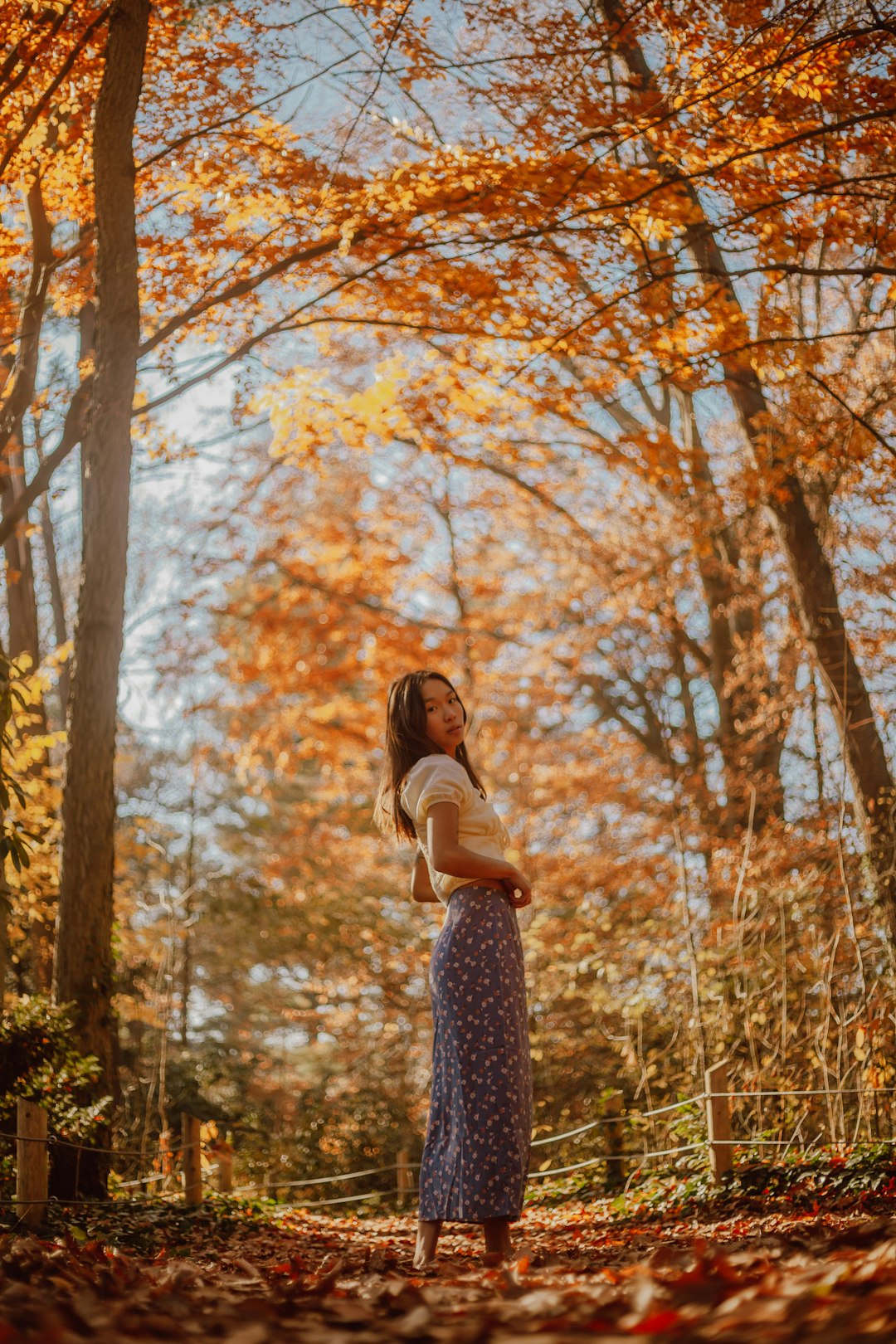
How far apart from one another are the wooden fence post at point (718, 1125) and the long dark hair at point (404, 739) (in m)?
2.60

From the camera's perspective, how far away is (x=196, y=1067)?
12.3 m

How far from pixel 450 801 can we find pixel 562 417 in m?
4.62

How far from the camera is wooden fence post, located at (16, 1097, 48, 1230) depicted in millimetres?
4230

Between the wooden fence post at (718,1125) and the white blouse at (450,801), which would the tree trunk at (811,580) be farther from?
the white blouse at (450,801)

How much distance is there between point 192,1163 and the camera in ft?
19.5

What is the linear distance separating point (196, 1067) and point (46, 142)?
9452 millimetres

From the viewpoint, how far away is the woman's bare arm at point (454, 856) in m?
3.21

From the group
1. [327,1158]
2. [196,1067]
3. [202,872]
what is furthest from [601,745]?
[202,872]

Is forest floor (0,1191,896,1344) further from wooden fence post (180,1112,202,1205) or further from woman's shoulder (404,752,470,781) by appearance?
wooden fence post (180,1112,202,1205)

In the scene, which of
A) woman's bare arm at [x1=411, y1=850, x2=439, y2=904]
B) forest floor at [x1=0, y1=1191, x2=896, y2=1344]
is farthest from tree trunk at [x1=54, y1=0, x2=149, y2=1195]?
woman's bare arm at [x1=411, y1=850, x2=439, y2=904]

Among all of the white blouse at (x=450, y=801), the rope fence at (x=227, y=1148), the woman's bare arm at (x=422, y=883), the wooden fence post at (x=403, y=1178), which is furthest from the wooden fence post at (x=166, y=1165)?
the white blouse at (x=450, y=801)

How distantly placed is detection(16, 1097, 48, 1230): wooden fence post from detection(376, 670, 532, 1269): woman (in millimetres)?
1704

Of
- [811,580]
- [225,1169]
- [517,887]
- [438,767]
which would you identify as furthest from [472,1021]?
[225,1169]

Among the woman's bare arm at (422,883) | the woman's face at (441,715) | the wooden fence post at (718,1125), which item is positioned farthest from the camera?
the wooden fence post at (718,1125)
